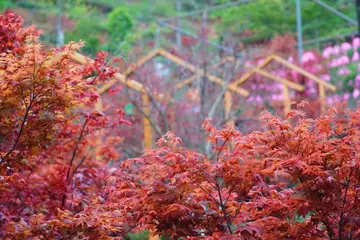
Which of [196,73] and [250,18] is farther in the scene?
[250,18]

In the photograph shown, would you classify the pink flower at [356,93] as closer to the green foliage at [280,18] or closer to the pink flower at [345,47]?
the pink flower at [345,47]

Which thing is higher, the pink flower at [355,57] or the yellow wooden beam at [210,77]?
the yellow wooden beam at [210,77]

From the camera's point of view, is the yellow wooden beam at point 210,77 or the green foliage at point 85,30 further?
the green foliage at point 85,30

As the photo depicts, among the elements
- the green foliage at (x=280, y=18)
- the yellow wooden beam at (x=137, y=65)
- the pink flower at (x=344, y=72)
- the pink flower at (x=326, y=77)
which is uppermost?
the yellow wooden beam at (x=137, y=65)

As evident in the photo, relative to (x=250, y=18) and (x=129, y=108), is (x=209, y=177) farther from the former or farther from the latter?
(x=250, y=18)

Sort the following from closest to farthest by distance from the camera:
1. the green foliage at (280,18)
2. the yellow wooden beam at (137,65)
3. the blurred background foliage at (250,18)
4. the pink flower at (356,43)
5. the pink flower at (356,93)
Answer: the yellow wooden beam at (137,65) < the pink flower at (356,93) < the pink flower at (356,43) < the blurred background foliage at (250,18) < the green foliage at (280,18)

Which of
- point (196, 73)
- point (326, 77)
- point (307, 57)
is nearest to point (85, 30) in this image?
point (307, 57)

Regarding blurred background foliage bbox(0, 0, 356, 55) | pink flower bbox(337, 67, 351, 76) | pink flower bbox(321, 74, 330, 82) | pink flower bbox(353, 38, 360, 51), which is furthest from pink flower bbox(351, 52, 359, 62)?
blurred background foliage bbox(0, 0, 356, 55)

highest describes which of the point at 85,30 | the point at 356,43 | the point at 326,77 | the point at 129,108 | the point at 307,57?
the point at 85,30

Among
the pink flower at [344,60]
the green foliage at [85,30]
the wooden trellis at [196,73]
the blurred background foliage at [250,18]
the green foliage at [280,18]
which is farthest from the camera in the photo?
the green foliage at [280,18]

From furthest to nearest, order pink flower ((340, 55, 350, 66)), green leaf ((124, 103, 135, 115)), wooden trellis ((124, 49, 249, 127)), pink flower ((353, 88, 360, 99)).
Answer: pink flower ((340, 55, 350, 66)), pink flower ((353, 88, 360, 99)), green leaf ((124, 103, 135, 115)), wooden trellis ((124, 49, 249, 127))

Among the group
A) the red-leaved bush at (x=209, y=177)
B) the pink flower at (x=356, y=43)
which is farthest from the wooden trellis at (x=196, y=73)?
the pink flower at (x=356, y=43)

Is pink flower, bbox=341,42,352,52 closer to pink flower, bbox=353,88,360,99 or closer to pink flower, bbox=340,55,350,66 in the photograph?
pink flower, bbox=340,55,350,66

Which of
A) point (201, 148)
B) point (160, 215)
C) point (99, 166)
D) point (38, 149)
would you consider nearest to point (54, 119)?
point (38, 149)
